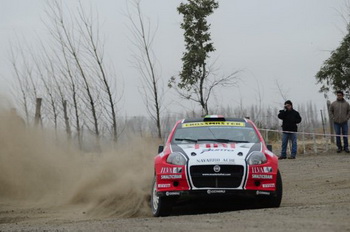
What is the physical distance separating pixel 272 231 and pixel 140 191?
16.1ft

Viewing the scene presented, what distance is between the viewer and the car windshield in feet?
33.0

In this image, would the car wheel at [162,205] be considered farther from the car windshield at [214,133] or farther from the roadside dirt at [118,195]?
the car windshield at [214,133]

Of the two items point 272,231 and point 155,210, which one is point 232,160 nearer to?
point 155,210

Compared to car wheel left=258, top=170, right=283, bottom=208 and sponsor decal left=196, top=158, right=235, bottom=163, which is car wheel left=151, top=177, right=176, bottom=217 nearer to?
sponsor decal left=196, top=158, right=235, bottom=163

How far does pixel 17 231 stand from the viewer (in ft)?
25.0

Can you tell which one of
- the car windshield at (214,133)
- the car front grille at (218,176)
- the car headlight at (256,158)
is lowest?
the car front grille at (218,176)

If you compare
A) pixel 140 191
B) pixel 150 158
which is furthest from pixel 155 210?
pixel 150 158

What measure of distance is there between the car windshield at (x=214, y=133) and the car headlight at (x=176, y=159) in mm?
910

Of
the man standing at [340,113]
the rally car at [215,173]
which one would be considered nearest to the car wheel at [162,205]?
the rally car at [215,173]

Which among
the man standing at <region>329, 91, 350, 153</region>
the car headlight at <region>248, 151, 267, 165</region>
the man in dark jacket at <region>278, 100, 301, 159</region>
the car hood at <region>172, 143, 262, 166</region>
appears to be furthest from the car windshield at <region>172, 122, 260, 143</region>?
the man standing at <region>329, 91, 350, 153</region>

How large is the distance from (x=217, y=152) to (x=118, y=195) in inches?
117

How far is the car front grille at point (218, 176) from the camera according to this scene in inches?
347

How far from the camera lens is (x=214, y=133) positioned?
10281 mm

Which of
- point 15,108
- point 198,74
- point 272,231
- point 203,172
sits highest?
point 198,74
